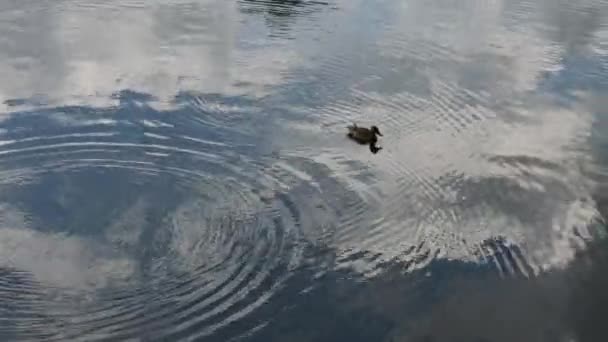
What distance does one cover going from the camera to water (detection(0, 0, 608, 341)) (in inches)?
224

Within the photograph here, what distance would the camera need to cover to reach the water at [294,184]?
18.6 feet

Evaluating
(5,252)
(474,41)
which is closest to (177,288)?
(5,252)

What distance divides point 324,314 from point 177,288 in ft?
3.77

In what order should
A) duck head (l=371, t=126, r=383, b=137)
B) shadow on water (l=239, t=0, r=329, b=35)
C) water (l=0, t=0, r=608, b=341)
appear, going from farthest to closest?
shadow on water (l=239, t=0, r=329, b=35) < duck head (l=371, t=126, r=383, b=137) < water (l=0, t=0, r=608, b=341)

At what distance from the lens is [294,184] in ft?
23.6

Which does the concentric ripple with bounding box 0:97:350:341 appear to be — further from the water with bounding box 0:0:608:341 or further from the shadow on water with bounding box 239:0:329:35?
the shadow on water with bounding box 239:0:329:35

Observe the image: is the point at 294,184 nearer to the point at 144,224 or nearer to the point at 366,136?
the point at 366,136

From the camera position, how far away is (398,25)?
1212 cm

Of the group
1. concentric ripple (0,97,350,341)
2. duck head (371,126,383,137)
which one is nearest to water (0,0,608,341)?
concentric ripple (0,97,350,341)

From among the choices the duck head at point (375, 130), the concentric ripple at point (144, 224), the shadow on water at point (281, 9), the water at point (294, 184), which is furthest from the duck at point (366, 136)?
the shadow on water at point (281, 9)

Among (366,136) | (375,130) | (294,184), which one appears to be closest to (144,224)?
(294,184)

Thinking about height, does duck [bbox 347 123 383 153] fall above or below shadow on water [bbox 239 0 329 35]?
below

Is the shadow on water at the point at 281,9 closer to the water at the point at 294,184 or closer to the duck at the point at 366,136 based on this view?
the water at the point at 294,184

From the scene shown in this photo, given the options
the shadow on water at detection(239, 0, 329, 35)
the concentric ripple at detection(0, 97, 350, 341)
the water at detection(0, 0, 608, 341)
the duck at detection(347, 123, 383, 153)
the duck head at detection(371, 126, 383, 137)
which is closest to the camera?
the concentric ripple at detection(0, 97, 350, 341)
